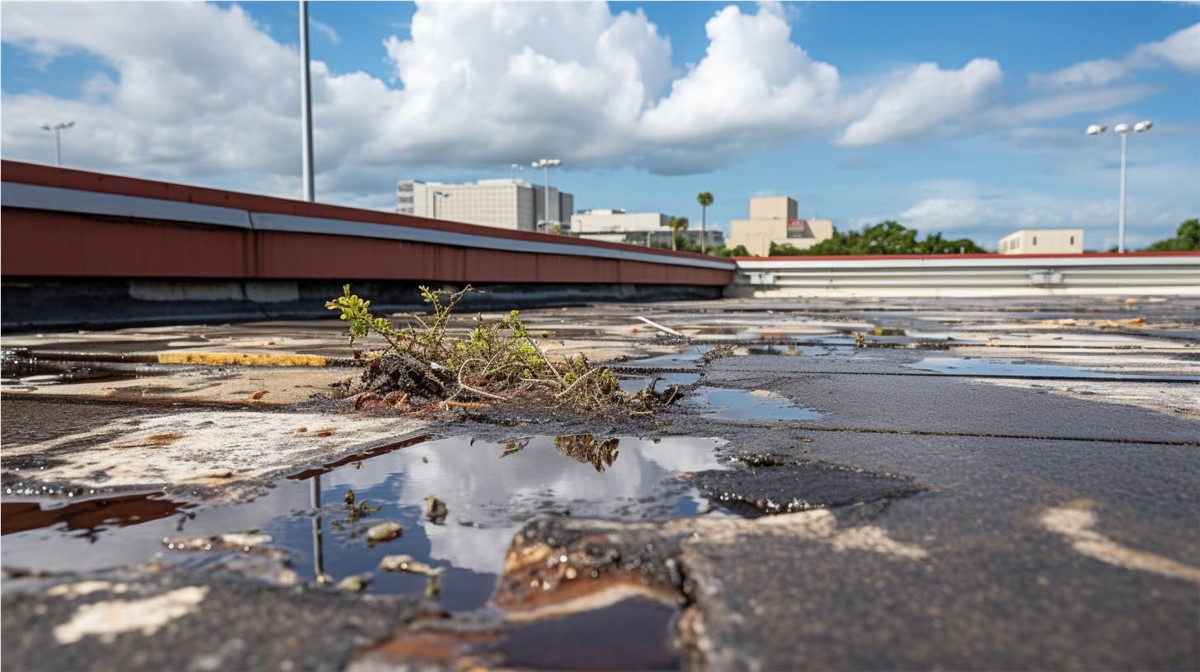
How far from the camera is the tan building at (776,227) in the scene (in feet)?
494

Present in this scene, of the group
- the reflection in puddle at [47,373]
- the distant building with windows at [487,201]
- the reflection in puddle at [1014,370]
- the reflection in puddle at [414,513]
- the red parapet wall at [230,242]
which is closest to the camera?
the reflection in puddle at [414,513]

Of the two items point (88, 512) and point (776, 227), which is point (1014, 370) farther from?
point (776, 227)

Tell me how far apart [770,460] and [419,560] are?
3.94ft

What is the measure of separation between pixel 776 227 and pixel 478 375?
511ft

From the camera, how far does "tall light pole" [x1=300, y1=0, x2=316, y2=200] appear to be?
1385 centimetres

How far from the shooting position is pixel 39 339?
7262mm

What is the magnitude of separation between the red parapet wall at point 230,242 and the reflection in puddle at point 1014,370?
370 inches

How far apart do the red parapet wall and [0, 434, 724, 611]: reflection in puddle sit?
28.3 feet

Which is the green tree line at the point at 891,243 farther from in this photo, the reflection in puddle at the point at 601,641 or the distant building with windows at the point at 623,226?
the reflection in puddle at the point at 601,641

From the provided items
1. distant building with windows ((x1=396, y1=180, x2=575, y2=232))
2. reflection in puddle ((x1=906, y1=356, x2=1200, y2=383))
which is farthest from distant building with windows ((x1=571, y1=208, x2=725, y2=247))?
reflection in puddle ((x1=906, y1=356, x2=1200, y2=383))

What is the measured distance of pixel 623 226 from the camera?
14788cm

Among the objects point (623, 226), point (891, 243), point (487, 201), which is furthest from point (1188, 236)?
point (487, 201)

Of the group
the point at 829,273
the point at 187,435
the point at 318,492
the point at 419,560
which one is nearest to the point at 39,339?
the point at 187,435

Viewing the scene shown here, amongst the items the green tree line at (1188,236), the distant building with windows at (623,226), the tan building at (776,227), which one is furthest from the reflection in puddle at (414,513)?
the tan building at (776,227)
